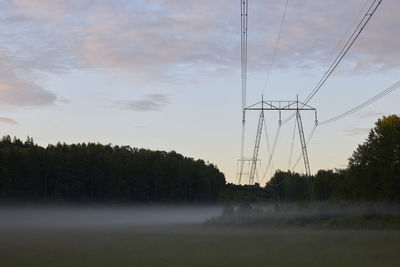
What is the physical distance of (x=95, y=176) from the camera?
497ft

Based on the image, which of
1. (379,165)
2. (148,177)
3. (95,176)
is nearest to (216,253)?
(379,165)

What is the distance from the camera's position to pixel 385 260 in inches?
1140

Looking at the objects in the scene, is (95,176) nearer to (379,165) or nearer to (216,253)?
(379,165)

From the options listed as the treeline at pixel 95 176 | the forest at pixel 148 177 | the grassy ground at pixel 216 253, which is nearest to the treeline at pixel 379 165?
the forest at pixel 148 177

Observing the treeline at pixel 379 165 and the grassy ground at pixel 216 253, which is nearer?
the grassy ground at pixel 216 253

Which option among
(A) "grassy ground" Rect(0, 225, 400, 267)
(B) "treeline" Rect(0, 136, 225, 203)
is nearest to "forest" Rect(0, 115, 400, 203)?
(B) "treeline" Rect(0, 136, 225, 203)

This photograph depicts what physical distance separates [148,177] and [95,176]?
18.9 meters

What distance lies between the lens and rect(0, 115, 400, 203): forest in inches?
3159

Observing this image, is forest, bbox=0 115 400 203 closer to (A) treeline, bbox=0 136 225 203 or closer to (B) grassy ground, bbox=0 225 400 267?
(A) treeline, bbox=0 136 225 203

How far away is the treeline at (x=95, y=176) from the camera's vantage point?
129 metres

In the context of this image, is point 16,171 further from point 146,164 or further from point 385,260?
point 385,260

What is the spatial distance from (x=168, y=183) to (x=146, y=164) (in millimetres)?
9213

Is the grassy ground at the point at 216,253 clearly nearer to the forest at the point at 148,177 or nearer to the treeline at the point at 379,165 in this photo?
the treeline at the point at 379,165

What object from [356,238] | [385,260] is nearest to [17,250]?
[385,260]
